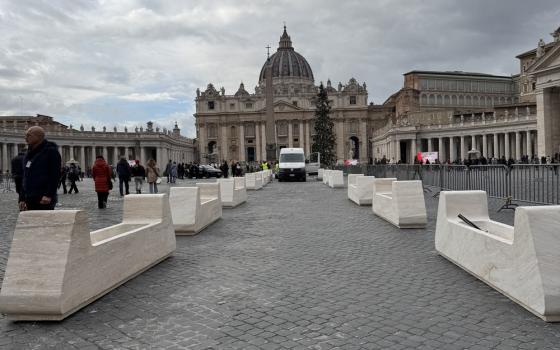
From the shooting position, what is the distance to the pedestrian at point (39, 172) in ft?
23.4

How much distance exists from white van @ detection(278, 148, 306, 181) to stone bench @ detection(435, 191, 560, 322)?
33.2 m

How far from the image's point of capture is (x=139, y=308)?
564 cm

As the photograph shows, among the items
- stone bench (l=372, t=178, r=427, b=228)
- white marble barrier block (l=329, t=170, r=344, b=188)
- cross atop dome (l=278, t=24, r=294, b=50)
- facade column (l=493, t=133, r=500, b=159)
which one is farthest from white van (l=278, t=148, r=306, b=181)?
cross atop dome (l=278, t=24, r=294, b=50)

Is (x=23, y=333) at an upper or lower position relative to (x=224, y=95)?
lower

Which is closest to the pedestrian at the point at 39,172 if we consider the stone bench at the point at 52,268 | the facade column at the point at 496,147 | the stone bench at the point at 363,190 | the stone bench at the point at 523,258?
the stone bench at the point at 52,268

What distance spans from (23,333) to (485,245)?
199 inches

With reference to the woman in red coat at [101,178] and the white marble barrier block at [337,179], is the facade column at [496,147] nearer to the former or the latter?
the white marble barrier block at [337,179]

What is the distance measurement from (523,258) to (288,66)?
13301 centimetres

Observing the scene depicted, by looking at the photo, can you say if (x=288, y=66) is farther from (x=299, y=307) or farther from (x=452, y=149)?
(x=299, y=307)

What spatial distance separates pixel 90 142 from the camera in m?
92.5

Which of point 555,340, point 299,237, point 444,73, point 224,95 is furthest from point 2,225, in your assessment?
point 224,95

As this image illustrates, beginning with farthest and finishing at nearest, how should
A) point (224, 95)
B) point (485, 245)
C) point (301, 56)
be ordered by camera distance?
point (301, 56) < point (224, 95) < point (485, 245)

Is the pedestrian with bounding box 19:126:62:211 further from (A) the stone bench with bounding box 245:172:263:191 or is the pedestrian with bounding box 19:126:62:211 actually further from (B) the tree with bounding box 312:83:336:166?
(B) the tree with bounding box 312:83:336:166

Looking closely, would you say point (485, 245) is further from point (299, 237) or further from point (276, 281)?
point (299, 237)
